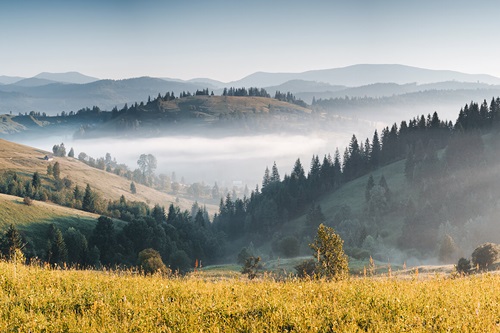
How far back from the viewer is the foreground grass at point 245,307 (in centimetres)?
851

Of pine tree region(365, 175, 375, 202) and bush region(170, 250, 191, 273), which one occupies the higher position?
pine tree region(365, 175, 375, 202)

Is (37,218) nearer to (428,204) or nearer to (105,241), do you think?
(105,241)

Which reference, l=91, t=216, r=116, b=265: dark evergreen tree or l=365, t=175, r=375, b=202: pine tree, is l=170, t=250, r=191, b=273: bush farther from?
l=365, t=175, r=375, b=202: pine tree

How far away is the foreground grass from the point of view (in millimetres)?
8508

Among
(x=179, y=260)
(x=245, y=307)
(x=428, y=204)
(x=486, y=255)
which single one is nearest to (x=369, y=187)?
(x=428, y=204)

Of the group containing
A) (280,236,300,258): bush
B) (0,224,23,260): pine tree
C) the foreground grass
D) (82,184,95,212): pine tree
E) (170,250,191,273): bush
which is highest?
the foreground grass

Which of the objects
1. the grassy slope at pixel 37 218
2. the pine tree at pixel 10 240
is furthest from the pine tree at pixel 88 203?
the pine tree at pixel 10 240

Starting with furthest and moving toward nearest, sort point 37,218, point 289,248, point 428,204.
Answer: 1. point 428,204
2. point 289,248
3. point 37,218

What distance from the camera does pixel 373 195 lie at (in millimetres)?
172750

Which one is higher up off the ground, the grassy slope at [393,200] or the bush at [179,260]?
the grassy slope at [393,200]

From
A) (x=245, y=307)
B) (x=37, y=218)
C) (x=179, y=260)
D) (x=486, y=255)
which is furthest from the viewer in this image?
(x=37, y=218)

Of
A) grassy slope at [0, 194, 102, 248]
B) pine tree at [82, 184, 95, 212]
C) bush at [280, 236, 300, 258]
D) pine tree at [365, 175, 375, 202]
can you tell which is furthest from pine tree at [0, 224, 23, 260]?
pine tree at [365, 175, 375, 202]

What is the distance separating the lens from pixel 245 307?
31.5 feet

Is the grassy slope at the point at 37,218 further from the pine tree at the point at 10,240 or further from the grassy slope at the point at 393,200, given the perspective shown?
the grassy slope at the point at 393,200
